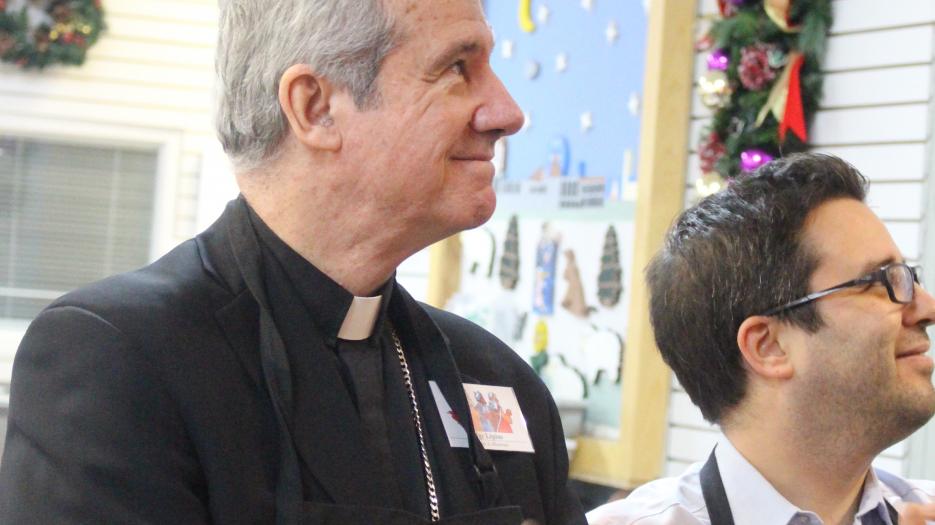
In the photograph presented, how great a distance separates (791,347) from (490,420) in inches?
26.6

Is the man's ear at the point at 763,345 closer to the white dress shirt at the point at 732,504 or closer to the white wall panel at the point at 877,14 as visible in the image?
the white dress shirt at the point at 732,504

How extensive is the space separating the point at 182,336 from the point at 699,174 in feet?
10.3

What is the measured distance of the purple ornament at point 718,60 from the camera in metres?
4.07

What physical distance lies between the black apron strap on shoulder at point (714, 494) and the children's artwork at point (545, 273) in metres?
2.66

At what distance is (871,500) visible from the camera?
2.01 m

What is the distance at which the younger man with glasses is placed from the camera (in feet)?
6.32

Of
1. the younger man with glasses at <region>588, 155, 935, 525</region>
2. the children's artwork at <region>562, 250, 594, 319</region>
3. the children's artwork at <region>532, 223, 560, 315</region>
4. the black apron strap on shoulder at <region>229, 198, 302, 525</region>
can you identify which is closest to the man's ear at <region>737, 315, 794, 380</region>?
the younger man with glasses at <region>588, 155, 935, 525</region>

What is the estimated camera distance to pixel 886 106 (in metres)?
3.75

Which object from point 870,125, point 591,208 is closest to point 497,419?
point 870,125

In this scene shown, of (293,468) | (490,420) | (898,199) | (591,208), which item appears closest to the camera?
(293,468)

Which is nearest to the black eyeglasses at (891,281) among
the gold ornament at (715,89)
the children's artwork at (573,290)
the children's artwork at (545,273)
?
the gold ornament at (715,89)

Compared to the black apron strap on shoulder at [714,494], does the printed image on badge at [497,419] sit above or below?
above

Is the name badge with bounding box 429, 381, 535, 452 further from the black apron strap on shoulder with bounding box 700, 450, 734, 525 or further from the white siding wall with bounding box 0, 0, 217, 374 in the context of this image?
the white siding wall with bounding box 0, 0, 217, 374

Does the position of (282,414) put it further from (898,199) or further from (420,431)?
(898,199)
